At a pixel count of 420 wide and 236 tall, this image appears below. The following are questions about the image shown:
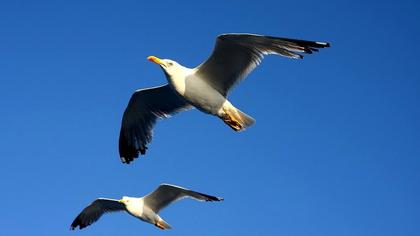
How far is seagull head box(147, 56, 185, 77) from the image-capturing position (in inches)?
390

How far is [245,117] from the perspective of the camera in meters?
10.2

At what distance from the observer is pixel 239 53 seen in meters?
9.73

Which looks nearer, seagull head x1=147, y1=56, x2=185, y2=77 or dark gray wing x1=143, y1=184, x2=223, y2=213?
seagull head x1=147, y1=56, x2=185, y2=77

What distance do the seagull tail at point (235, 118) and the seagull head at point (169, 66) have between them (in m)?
0.91

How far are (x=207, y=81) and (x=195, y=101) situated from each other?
1.34 ft

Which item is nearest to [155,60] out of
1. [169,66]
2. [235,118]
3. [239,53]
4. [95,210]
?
[169,66]

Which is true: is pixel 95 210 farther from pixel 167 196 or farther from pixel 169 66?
pixel 169 66

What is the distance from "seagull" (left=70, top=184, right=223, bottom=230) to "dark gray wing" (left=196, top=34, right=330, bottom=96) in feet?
9.25

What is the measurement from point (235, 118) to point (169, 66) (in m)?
1.30

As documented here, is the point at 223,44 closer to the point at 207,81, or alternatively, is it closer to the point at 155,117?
the point at 207,81

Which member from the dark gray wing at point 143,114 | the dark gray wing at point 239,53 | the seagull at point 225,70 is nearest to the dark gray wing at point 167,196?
the dark gray wing at point 143,114

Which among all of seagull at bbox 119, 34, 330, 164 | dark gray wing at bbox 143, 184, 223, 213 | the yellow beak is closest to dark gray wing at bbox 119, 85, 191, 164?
dark gray wing at bbox 143, 184, 223, 213

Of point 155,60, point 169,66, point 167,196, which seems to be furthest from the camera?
point 167,196

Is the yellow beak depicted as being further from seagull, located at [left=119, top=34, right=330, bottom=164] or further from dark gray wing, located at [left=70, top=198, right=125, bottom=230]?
dark gray wing, located at [left=70, top=198, right=125, bottom=230]
